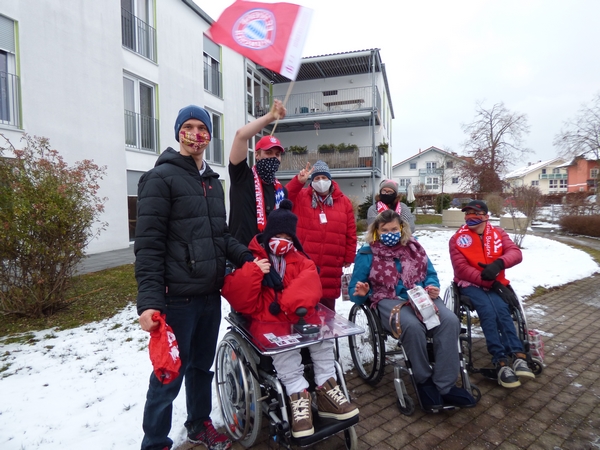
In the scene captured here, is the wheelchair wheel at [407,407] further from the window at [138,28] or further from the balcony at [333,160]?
the balcony at [333,160]

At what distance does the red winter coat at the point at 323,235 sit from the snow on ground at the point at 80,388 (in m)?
0.94

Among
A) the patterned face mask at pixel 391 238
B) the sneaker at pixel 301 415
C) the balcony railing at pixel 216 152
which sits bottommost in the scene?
the sneaker at pixel 301 415

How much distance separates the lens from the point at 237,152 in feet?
8.67

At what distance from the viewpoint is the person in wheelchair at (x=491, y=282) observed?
3.33 metres

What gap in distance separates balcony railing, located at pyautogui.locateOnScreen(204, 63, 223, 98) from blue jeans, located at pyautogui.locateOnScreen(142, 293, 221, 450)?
14633 millimetres

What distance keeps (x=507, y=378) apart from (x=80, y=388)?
3580mm

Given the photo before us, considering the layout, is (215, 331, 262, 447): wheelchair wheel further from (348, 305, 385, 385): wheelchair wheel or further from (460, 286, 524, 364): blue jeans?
(460, 286, 524, 364): blue jeans

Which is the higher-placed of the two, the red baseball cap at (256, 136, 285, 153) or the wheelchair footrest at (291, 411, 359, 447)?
the red baseball cap at (256, 136, 285, 153)

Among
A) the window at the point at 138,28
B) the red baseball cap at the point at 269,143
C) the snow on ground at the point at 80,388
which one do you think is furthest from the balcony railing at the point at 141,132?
the red baseball cap at the point at 269,143

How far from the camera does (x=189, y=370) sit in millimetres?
2475

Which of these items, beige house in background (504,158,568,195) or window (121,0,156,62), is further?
beige house in background (504,158,568,195)

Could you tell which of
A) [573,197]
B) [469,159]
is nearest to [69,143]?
[573,197]

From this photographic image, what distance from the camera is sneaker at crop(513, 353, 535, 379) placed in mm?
3195

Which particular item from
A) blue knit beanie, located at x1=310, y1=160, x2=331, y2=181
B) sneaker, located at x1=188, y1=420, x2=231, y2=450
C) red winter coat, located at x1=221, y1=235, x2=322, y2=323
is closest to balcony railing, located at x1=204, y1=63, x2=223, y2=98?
blue knit beanie, located at x1=310, y1=160, x2=331, y2=181
